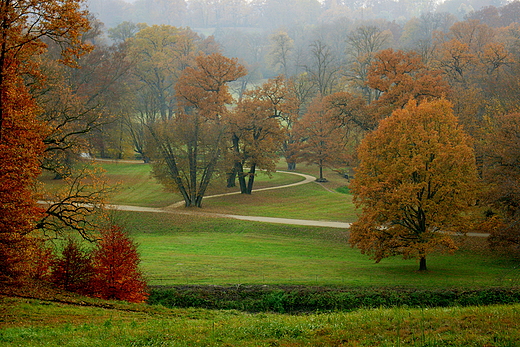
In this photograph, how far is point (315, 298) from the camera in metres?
16.8

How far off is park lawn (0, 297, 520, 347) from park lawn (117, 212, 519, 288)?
6709 millimetres

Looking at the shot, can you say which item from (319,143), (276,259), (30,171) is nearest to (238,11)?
(319,143)

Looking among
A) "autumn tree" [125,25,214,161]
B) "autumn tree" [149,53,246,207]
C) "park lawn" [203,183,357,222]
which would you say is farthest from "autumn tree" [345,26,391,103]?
"autumn tree" [125,25,214,161]

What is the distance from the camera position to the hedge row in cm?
1625

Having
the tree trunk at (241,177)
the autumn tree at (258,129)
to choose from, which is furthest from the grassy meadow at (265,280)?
the autumn tree at (258,129)

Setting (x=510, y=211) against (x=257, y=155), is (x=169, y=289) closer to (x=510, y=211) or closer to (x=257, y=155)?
(x=510, y=211)

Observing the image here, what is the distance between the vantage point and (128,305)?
13.7m

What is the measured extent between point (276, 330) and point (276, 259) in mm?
15495

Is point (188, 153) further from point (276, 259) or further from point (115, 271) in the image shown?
point (115, 271)

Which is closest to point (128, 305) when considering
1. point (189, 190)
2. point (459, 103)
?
point (189, 190)

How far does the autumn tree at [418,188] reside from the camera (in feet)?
72.1

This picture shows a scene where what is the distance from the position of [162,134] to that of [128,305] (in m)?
28.4

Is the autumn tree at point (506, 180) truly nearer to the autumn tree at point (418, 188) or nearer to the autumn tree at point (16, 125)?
the autumn tree at point (418, 188)

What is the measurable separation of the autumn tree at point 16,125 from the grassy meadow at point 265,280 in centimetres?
207
